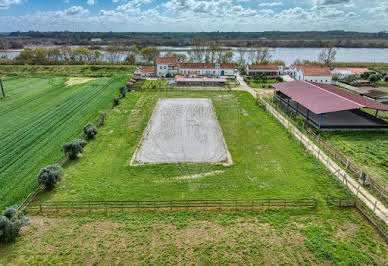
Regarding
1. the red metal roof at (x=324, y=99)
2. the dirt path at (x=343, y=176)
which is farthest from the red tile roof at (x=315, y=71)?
the dirt path at (x=343, y=176)

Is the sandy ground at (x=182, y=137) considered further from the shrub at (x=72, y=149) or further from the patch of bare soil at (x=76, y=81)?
the patch of bare soil at (x=76, y=81)

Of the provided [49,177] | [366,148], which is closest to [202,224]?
[49,177]

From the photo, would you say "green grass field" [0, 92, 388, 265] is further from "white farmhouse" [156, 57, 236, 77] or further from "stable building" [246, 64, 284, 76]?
"stable building" [246, 64, 284, 76]

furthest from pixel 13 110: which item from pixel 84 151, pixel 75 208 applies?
pixel 75 208

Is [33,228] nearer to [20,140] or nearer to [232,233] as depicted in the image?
[232,233]

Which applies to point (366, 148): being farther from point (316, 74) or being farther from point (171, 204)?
point (316, 74)
